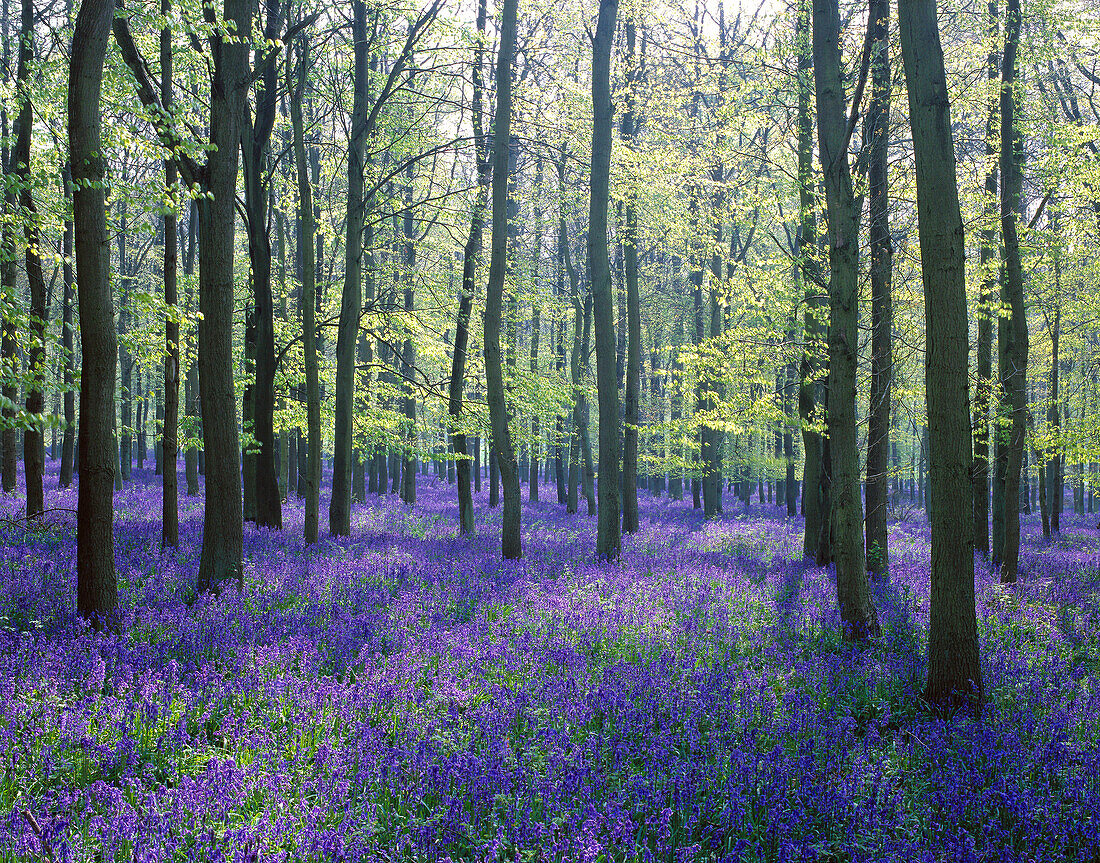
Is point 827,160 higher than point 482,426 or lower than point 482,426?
higher

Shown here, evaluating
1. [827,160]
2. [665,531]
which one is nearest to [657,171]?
[827,160]

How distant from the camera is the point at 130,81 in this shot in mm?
8805

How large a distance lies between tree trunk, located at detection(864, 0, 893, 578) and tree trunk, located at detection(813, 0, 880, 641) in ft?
4.61

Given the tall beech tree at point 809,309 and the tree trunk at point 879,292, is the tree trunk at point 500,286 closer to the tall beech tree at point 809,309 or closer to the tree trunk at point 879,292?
the tall beech tree at point 809,309

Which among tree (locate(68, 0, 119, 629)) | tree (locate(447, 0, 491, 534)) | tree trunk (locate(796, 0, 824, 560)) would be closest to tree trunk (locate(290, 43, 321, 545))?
tree (locate(447, 0, 491, 534))

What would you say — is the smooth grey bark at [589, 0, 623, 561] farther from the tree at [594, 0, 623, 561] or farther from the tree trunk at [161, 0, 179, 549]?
the tree trunk at [161, 0, 179, 549]

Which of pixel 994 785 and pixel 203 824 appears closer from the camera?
pixel 203 824

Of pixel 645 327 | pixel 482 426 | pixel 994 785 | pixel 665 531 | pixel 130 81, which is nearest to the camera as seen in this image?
pixel 994 785

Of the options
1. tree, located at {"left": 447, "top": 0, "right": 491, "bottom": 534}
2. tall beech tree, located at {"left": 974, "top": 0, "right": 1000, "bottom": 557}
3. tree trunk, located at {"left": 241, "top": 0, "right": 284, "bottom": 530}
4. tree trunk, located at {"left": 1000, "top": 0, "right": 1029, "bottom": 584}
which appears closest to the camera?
tall beech tree, located at {"left": 974, "top": 0, "right": 1000, "bottom": 557}

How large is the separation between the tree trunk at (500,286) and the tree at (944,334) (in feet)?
23.6

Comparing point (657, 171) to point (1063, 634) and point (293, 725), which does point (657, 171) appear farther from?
point (293, 725)

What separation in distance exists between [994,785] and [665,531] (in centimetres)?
1372

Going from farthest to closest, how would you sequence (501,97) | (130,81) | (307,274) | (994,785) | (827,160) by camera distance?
(307,274) < (501,97) < (130,81) < (827,160) < (994,785)

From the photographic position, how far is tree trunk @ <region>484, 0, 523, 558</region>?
11.2 meters
